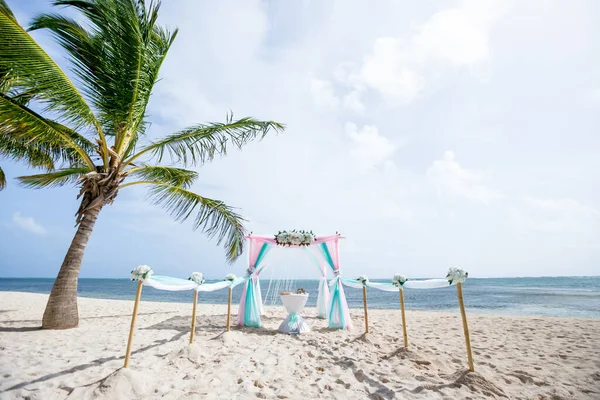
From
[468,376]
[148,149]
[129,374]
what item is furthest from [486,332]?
[148,149]

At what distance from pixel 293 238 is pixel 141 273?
406 centimetres

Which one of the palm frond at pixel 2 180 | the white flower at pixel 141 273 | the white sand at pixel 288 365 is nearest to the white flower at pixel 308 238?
the white sand at pixel 288 365

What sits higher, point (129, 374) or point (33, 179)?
point (33, 179)

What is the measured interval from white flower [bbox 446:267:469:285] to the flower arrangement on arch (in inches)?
151

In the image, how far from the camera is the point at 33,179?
7.45 m

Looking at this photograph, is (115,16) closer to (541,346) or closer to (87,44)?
(87,44)

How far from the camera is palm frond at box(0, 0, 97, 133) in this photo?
13.1 feet

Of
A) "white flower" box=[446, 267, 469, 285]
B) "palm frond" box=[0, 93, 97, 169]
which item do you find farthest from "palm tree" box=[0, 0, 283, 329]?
"white flower" box=[446, 267, 469, 285]

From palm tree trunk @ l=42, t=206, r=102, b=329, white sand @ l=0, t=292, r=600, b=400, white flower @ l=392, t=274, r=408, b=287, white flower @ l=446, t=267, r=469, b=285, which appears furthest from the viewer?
palm tree trunk @ l=42, t=206, r=102, b=329

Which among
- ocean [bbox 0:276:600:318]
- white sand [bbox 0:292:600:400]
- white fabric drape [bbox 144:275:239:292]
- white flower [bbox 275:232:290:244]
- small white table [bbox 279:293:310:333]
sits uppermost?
white flower [bbox 275:232:290:244]

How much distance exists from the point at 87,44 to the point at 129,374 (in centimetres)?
562

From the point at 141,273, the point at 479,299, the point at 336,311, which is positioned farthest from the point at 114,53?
the point at 479,299

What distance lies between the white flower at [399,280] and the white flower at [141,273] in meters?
3.86

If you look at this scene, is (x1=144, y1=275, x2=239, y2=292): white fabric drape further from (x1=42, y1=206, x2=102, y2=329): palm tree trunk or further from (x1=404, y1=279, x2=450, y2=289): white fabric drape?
(x1=404, y1=279, x2=450, y2=289): white fabric drape
